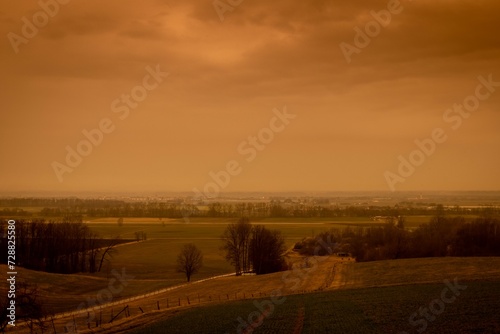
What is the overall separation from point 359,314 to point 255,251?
164ft

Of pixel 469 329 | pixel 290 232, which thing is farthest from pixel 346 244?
pixel 469 329

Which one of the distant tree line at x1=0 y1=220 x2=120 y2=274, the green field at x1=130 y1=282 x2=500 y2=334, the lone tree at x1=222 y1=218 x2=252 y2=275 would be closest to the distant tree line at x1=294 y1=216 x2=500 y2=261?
the lone tree at x1=222 y1=218 x2=252 y2=275

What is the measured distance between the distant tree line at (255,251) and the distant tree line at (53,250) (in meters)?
21.6

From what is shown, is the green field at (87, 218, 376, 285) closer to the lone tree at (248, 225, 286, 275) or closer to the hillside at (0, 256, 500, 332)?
the lone tree at (248, 225, 286, 275)

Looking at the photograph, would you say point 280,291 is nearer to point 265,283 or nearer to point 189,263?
point 265,283

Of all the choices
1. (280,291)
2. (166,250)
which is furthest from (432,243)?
(166,250)

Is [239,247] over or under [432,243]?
under

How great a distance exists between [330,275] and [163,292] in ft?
61.8

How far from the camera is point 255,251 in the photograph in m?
78.6

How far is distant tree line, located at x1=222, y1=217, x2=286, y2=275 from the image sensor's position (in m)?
76.7

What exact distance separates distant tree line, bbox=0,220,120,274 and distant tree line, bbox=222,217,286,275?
21.6 meters

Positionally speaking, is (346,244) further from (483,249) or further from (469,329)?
(469,329)

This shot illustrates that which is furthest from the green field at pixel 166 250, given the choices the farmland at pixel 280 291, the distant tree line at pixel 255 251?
the distant tree line at pixel 255 251

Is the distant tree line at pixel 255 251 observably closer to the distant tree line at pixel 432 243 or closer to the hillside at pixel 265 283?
the distant tree line at pixel 432 243
